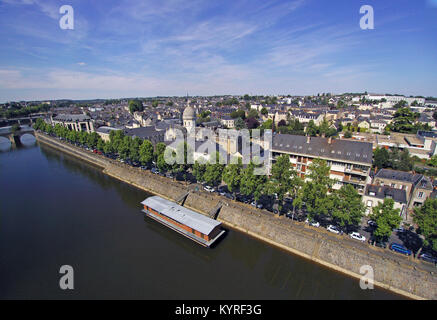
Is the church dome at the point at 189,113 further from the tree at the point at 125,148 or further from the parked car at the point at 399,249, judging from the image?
the parked car at the point at 399,249

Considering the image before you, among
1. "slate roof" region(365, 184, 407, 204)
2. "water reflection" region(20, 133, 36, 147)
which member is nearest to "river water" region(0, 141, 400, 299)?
"slate roof" region(365, 184, 407, 204)

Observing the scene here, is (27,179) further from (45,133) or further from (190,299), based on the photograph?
(45,133)

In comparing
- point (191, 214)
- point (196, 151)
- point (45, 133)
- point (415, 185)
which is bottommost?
point (191, 214)

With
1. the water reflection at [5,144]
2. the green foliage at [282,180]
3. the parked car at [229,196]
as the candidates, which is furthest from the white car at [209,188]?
the water reflection at [5,144]

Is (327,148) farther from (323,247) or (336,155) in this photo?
(323,247)

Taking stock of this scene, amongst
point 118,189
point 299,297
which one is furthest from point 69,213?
point 299,297

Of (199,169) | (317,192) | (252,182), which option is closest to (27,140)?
(199,169)
